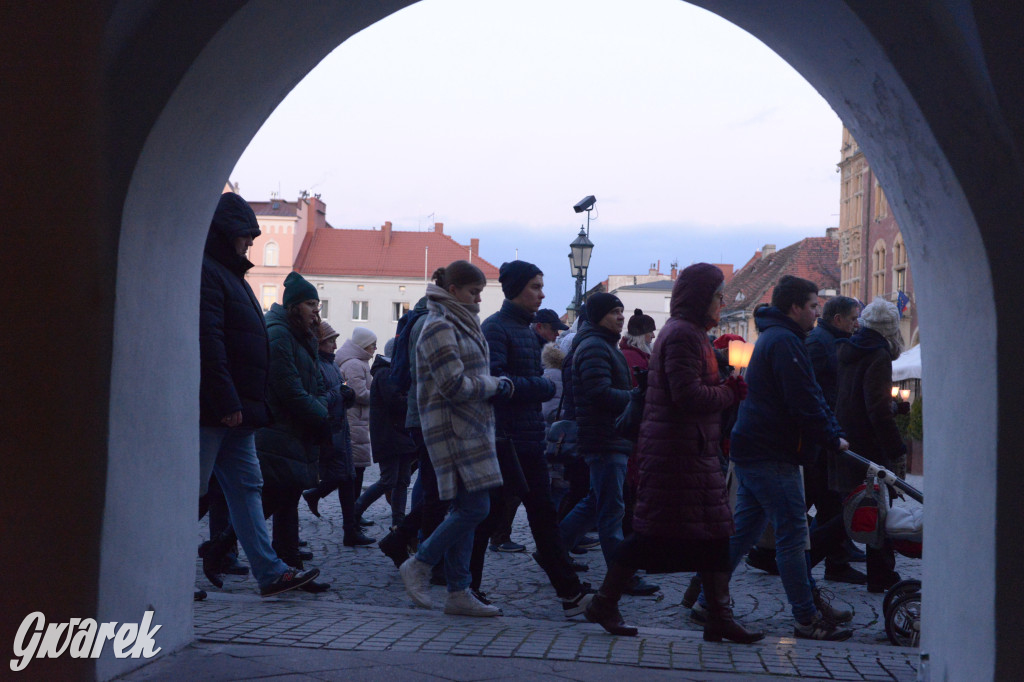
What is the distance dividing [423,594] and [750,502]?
1984mm

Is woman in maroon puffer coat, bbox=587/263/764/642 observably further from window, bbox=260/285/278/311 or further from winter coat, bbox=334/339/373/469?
window, bbox=260/285/278/311

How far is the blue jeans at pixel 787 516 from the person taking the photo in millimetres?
6082

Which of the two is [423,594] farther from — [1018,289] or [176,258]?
[1018,289]

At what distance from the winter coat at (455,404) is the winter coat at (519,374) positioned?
35 centimetres

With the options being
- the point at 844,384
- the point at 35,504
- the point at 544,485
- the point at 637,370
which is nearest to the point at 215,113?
the point at 35,504

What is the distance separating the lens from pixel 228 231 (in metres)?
6.29

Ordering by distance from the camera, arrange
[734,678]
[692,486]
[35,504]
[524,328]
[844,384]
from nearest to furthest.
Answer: [35,504], [734,678], [692,486], [524,328], [844,384]

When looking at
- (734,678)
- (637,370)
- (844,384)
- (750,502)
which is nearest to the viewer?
(734,678)

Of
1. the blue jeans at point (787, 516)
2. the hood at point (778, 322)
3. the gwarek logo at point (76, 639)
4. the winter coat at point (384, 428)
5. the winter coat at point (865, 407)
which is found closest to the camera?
the gwarek logo at point (76, 639)

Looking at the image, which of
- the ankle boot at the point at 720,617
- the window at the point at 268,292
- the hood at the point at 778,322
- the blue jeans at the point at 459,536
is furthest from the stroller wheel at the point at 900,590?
the window at the point at 268,292

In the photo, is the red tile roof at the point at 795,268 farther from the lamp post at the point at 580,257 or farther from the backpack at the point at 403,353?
the backpack at the point at 403,353

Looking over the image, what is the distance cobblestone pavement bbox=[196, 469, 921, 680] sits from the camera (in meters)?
5.15

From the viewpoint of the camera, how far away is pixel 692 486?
5.58 metres

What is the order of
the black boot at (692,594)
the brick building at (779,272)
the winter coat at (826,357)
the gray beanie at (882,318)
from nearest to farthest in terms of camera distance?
the black boot at (692,594) < the gray beanie at (882,318) < the winter coat at (826,357) < the brick building at (779,272)
